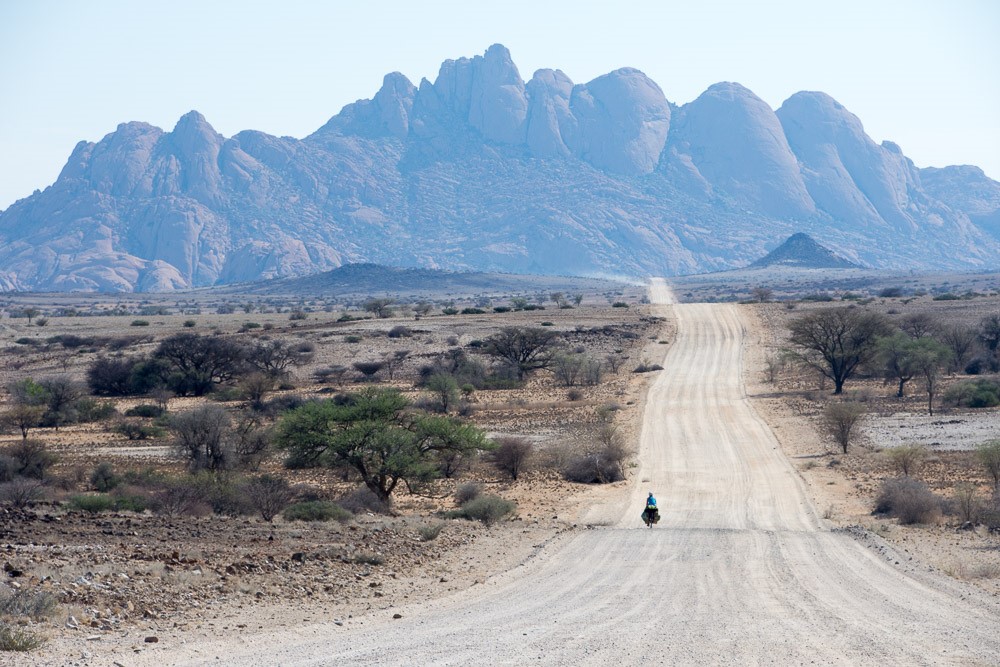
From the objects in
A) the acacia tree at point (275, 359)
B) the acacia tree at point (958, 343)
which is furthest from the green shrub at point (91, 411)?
the acacia tree at point (958, 343)

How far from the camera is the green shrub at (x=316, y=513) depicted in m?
21.9

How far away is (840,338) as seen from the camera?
5788cm

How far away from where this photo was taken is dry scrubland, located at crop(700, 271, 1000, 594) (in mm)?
21438

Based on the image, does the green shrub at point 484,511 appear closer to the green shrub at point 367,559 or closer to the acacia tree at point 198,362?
the green shrub at point 367,559

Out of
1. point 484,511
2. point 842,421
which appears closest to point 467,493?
point 484,511

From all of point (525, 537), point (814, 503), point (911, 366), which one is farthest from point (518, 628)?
point (911, 366)

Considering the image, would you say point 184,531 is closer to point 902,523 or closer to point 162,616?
point 162,616

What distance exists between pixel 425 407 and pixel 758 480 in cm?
2076

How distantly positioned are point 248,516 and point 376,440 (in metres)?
4.74

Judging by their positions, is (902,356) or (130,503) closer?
(130,503)

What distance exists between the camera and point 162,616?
1345cm

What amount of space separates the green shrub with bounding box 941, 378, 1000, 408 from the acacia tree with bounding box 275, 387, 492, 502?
2790cm

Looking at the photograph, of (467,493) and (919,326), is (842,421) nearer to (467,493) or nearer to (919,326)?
(467,493)

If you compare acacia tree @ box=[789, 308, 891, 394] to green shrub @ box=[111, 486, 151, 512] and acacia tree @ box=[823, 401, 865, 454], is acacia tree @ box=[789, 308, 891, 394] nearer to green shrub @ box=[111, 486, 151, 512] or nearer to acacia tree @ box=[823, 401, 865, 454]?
acacia tree @ box=[823, 401, 865, 454]
